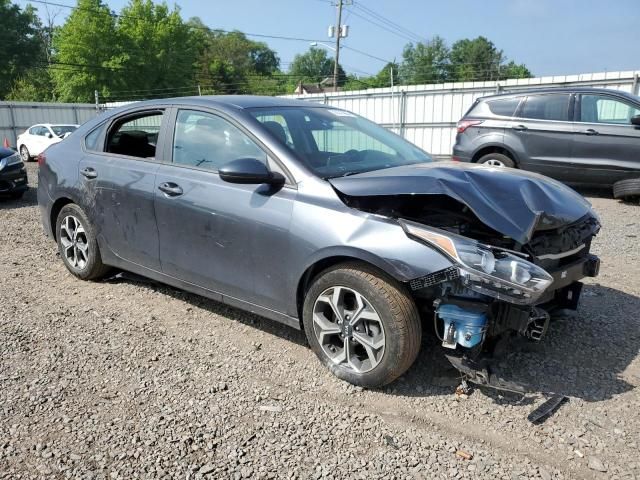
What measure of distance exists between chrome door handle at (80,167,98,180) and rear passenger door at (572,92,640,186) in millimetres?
7816

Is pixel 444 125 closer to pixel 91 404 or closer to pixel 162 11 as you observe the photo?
pixel 91 404

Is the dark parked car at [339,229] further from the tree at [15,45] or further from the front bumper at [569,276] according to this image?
the tree at [15,45]

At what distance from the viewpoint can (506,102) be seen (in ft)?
31.7

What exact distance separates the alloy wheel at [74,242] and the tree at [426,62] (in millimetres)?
85730

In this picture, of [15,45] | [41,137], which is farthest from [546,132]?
[15,45]

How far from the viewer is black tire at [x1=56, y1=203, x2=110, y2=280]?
184 inches

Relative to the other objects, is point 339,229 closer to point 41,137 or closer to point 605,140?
point 605,140

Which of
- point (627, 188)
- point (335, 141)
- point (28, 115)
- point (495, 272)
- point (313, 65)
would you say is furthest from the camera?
point (313, 65)

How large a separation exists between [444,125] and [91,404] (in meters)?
14.4

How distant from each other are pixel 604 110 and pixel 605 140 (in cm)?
55

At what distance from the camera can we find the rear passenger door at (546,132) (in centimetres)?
909

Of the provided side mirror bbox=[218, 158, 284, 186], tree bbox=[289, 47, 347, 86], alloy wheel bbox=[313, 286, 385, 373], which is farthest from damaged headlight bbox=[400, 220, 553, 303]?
tree bbox=[289, 47, 347, 86]

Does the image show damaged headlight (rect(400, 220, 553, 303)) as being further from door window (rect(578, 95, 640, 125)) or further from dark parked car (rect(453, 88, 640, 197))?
door window (rect(578, 95, 640, 125))

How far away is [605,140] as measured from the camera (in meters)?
8.73
